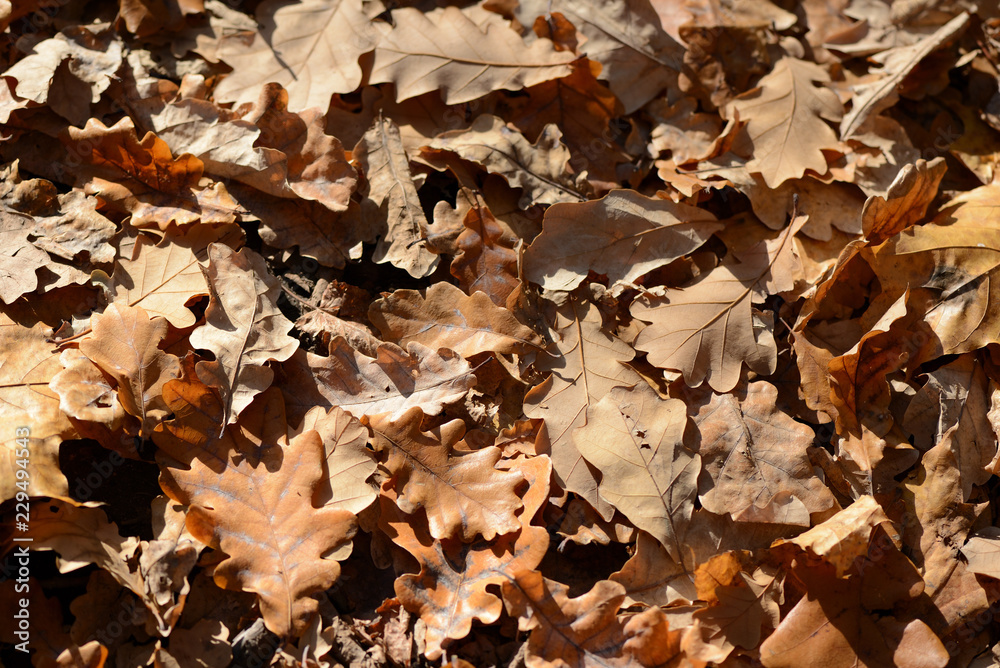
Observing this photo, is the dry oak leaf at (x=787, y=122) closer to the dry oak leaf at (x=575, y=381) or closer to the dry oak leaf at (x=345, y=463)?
the dry oak leaf at (x=575, y=381)

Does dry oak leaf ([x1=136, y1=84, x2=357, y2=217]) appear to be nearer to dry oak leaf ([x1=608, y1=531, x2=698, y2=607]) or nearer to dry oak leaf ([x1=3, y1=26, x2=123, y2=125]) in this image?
dry oak leaf ([x1=3, y1=26, x2=123, y2=125])

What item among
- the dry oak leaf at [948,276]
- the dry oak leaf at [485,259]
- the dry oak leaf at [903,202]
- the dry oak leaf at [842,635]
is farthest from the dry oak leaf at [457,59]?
the dry oak leaf at [842,635]

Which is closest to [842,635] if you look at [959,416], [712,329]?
[959,416]

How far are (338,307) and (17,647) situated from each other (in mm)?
1072

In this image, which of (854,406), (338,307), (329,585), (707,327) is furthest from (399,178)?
(854,406)

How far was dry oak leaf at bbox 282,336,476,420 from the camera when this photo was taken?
1841mm

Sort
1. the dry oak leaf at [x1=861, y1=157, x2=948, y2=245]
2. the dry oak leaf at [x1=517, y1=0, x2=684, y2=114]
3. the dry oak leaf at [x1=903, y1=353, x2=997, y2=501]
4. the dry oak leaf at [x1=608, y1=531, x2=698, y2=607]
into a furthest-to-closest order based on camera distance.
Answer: the dry oak leaf at [x1=517, y1=0, x2=684, y2=114] → the dry oak leaf at [x1=861, y1=157, x2=948, y2=245] → the dry oak leaf at [x1=903, y1=353, x2=997, y2=501] → the dry oak leaf at [x1=608, y1=531, x2=698, y2=607]

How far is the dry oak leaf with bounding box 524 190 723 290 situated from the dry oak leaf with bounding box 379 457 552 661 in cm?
56

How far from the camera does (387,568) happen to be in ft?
5.82

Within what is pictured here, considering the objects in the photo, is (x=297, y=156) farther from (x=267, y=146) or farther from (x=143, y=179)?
(x=143, y=179)

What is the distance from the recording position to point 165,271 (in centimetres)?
192

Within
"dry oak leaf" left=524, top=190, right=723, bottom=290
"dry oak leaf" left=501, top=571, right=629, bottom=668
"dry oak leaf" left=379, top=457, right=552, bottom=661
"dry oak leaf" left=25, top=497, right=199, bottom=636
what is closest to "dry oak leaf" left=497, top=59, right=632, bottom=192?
"dry oak leaf" left=524, top=190, right=723, bottom=290

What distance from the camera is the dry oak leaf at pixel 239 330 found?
5.77 ft

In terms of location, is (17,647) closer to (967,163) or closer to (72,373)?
(72,373)
